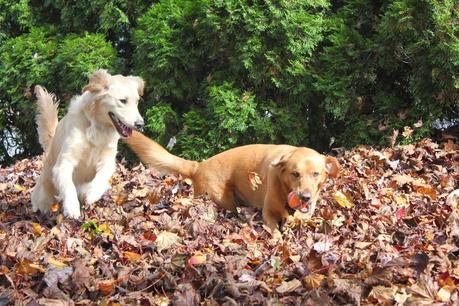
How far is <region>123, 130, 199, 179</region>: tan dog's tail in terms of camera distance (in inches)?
226

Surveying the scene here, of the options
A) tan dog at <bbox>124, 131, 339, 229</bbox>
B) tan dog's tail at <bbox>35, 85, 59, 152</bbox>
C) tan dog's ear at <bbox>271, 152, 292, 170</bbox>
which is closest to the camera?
tan dog at <bbox>124, 131, 339, 229</bbox>

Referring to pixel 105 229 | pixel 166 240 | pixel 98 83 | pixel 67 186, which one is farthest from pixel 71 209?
pixel 166 240

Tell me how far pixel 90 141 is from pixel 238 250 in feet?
6.62

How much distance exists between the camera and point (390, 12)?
22.4 feet

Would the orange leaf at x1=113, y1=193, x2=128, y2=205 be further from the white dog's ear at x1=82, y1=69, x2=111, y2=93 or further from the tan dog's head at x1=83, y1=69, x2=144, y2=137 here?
the white dog's ear at x1=82, y1=69, x2=111, y2=93

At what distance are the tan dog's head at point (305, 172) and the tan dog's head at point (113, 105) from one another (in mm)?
1267

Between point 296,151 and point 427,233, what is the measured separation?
1.36 m

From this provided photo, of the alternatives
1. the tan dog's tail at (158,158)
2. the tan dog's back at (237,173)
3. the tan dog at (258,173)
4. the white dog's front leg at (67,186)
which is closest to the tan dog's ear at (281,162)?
the tan dog at (258,173)

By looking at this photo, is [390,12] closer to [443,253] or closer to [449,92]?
[449,92]

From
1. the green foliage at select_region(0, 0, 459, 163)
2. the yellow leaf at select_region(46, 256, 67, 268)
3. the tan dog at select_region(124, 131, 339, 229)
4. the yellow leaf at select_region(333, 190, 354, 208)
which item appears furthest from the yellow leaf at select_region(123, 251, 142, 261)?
the green foliage at select_region(0, 0, 459, 163)

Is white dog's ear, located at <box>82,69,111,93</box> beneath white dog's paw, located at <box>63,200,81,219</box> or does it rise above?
above

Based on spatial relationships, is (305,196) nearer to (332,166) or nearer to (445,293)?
(332,166)

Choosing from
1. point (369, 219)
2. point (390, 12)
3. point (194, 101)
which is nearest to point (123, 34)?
point (194, 101)

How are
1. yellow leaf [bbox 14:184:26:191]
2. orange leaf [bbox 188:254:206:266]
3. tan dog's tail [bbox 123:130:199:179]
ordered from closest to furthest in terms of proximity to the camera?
orange leaf [bbox 188:254:206:266] < tan dog's tail [bbox 123:130:199:179] < yellow leaf [bbox 14:184:26:191]
